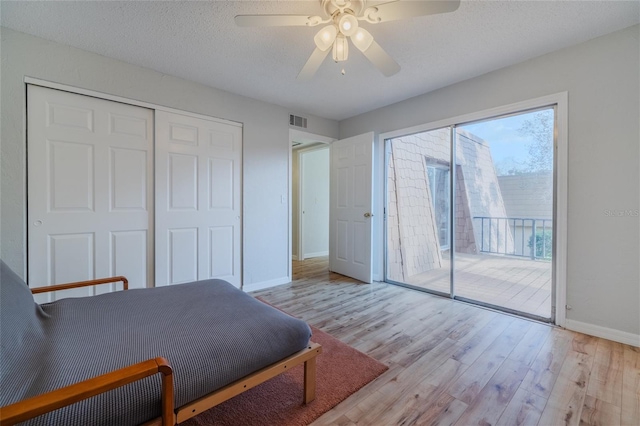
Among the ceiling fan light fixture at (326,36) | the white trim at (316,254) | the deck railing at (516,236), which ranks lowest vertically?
the white trim at (316,254)

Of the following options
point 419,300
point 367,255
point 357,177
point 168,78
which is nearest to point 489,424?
point 419,300

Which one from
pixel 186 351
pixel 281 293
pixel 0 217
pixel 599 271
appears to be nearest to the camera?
pixel 186 351

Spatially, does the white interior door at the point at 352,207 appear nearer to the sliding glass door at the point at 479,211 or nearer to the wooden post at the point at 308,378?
the sliding glass door at the point at 479,211

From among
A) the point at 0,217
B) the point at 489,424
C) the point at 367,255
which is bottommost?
the point at 489,424

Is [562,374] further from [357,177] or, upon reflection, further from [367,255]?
[357,177]

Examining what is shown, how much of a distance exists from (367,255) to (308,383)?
2.41 meters

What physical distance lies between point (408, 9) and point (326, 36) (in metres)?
0.50

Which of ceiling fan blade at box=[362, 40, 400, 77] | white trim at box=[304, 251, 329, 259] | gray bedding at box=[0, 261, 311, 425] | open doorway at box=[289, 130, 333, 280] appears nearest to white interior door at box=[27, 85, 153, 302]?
gray bedding at box=[0, 261, 311, 425]

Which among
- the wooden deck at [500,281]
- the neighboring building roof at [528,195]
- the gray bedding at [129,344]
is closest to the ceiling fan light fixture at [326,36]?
the gray bedding at [129,344]

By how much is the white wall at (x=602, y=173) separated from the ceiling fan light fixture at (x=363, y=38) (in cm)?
186

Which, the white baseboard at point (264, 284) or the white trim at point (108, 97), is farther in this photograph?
the white baseboard at point (264, 284)

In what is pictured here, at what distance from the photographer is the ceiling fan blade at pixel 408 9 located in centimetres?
135

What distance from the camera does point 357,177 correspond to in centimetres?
389

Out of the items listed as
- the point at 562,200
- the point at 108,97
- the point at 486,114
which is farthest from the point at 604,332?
the point at 108,97
